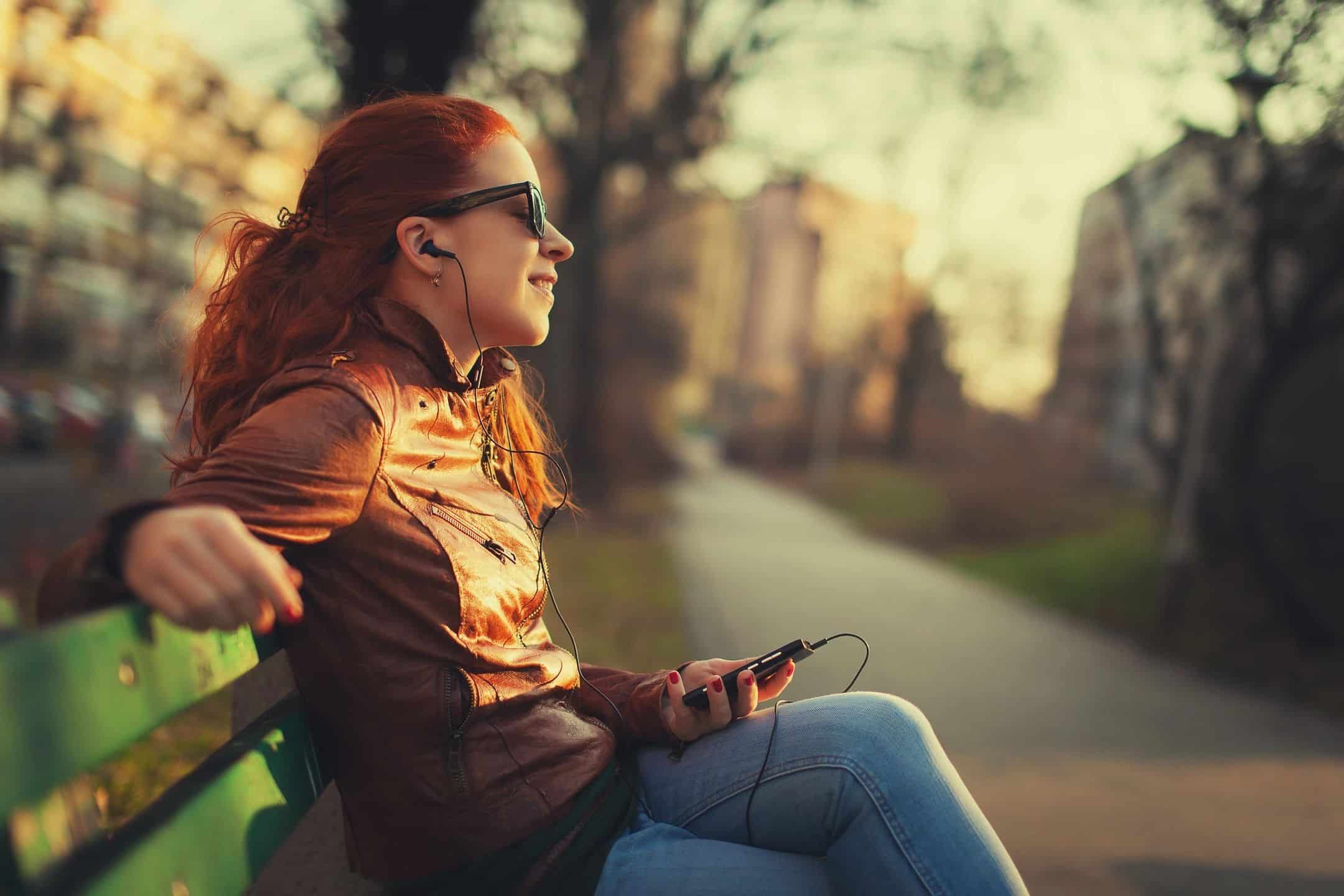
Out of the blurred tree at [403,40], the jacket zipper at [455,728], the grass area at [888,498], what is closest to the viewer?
the jacket zipper at [455,728]

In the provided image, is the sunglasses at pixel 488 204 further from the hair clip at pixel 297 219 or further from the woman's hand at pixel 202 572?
the woman's hand at pixel 202 572

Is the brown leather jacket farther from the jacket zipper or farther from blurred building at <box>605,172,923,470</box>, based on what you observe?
blurred building at <box>605,172,923,470</box>

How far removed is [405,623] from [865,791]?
743mm

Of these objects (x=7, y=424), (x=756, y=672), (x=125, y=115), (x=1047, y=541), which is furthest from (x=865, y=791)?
(x=7, y=424)

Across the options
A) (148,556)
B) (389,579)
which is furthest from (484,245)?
(148,556)

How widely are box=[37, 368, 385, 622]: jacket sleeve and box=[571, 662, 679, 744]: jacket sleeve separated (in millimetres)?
706

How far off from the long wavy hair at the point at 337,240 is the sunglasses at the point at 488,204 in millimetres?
16

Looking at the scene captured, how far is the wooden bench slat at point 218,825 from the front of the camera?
3.89 feet

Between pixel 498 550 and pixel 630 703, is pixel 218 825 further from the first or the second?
pixel 630 703

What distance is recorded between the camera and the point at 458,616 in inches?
68.5

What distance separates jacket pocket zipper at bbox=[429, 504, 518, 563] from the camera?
1804 millimetres

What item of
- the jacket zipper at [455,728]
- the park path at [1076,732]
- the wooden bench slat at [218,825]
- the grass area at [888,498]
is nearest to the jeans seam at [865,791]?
the jacket zipper at [455,728]

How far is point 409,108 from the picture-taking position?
6.52ft

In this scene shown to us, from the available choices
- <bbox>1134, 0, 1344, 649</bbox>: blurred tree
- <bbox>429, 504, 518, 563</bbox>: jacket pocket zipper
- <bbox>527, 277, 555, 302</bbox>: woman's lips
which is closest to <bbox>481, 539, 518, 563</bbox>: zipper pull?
<bbox>429, 504, 518, 563</bbox>: jacket pocket zipper
